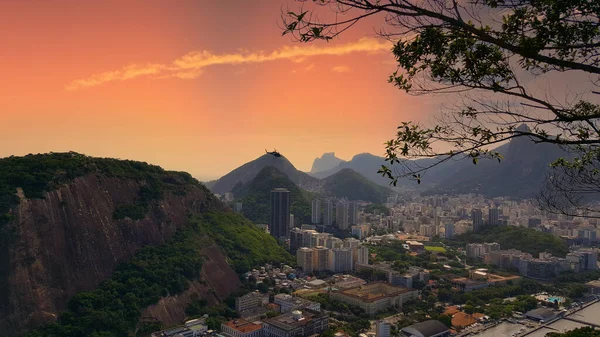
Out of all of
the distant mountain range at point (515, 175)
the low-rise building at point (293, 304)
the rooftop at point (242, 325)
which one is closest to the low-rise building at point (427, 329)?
the low-rise building at point (293, 304)

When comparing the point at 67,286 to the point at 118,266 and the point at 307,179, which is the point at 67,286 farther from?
the point at 307,179

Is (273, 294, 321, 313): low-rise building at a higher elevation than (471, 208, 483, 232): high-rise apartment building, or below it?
below

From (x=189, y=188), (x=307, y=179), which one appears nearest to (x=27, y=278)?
(x=189, y=188)

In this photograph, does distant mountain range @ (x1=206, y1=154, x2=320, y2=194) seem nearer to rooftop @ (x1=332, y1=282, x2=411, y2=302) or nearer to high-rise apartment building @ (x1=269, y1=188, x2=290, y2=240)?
high-rise apartment building @ (x1=269, y1=188, x2=290, y2=240)

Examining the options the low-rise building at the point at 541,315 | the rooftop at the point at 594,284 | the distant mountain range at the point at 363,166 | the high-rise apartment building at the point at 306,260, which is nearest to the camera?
the low-rise building at the point at 541,315

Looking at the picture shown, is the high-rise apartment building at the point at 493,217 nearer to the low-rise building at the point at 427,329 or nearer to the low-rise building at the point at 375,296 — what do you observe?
the low-rise building at the point at 375,296

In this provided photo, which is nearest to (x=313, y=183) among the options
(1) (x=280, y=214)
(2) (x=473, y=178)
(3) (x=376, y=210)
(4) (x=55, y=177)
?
(3) (x=376, y=210)

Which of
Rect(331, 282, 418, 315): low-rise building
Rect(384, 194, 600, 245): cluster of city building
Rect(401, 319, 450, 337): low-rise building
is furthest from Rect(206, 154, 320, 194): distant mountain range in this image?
Rect(401, 319, 450, 337): low-rise building
